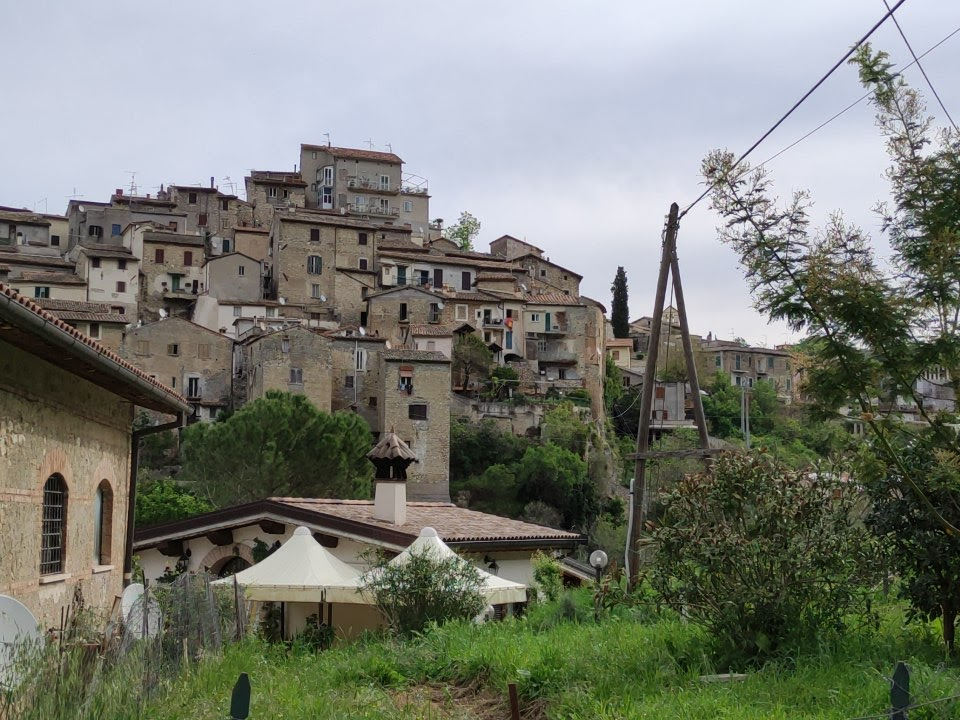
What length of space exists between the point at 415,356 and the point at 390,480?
46622mm

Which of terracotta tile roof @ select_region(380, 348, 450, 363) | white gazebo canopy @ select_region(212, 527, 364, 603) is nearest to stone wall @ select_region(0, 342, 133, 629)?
white gazebo canopy @ select_region(212, 527, 364, 603)

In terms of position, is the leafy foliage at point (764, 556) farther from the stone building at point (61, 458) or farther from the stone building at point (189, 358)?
the stone building at point (189, 358)

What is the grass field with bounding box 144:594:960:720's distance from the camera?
817cm

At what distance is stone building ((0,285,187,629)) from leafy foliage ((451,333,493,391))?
2337 inches

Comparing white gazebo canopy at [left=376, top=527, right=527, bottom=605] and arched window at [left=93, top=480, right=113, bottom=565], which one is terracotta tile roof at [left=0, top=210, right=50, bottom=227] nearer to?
arched window at [left=93, top=480, right=113, bottom=565]

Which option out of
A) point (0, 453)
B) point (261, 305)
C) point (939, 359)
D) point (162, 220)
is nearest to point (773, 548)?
point (939, 359)

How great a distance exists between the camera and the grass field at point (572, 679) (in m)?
8.17

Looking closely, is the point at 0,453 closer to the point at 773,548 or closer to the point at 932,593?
the point at 773,548

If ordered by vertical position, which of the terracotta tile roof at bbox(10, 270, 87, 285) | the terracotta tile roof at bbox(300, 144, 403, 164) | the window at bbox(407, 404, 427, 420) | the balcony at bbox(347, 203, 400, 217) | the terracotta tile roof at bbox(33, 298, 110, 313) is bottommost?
the window at bbox(407, 404, 427, 420)

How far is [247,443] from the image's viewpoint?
4844 cm

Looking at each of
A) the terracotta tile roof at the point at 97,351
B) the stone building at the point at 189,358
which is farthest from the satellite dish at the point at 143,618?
the stone building at the point at 189,358

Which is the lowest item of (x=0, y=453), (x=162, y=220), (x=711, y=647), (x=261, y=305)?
(x=711, y=647)

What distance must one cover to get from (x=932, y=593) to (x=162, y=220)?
84.6 metres

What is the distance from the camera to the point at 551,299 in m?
83.8
